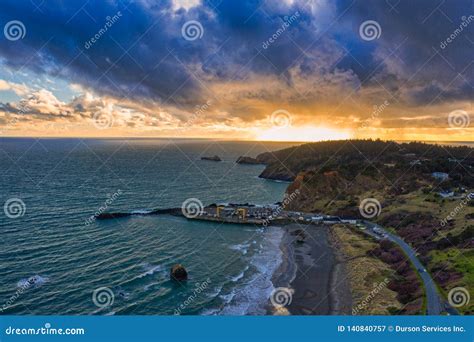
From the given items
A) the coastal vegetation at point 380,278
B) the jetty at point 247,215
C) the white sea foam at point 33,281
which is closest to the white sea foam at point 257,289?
the coastal vegetation at point 380,278

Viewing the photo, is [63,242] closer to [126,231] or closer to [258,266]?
[126,231]

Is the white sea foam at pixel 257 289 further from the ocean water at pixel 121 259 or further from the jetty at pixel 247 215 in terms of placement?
the jetty at pixel 247 215

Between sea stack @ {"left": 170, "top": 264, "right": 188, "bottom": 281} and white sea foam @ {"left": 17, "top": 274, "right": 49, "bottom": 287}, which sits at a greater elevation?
sea stack @ {"left": 170, "top": 264, "right": 188, "bottom": 281}

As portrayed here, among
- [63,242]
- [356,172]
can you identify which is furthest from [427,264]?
[356,172]

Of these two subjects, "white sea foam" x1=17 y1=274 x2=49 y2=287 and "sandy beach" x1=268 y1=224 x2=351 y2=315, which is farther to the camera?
"white sea foam" x1=17 y1=274 x2=49 y2=287

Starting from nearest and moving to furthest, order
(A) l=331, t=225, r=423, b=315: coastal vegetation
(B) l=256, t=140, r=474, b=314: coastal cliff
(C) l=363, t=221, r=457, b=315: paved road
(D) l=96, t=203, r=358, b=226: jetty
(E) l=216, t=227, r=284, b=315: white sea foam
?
(C) l=363, t=221, r=457, b=315: paved road < (A) l=331, t=225, r=423, b=315: coastal vegetation < (E) l=216, t=227, r=284, b=315: white sea foam < (B) l=256, t=140, r=474, b=314: coastal cliff < (D) l=96, t=203, r=358, b=226: jetty

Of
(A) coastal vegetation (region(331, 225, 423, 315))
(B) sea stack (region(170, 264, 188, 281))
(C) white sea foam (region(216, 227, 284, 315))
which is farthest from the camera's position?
(B) sea stack (region(170, 264, 188, 281))

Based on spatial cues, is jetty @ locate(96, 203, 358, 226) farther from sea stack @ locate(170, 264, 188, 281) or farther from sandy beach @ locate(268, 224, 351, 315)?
sea stack @ locate(170, 264, 188, 281)

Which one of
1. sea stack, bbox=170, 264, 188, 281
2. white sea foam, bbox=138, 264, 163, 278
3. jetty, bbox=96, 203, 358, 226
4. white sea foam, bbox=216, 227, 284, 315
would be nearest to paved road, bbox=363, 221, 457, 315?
jetty, bbox=96, 203, 358, 226
